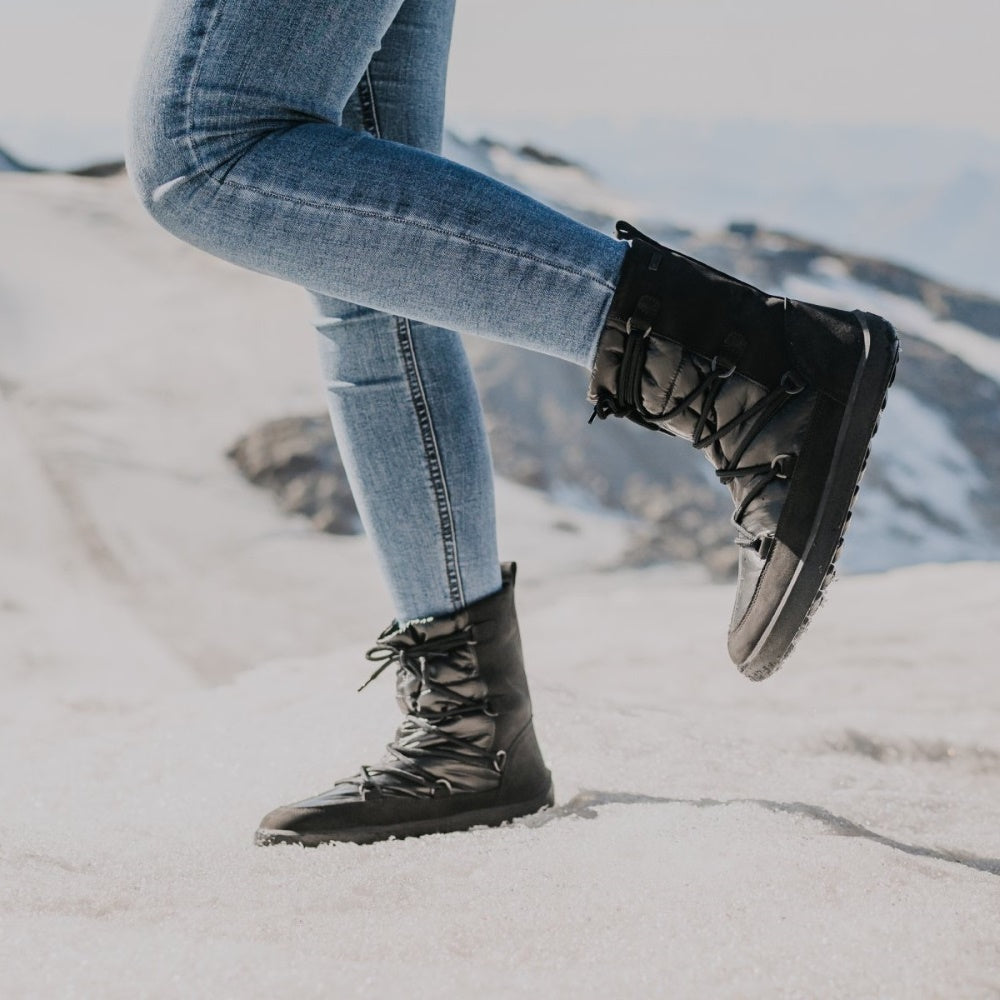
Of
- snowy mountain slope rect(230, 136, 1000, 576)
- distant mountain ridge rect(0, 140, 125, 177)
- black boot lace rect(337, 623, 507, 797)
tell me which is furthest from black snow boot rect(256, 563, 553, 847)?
distant mountain ridge rect(0, 140, 125, 177)

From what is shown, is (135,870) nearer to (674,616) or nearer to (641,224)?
(674,616)

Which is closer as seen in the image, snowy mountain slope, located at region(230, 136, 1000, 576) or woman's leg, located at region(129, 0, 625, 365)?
woman's leg, located at region(129, 0, 625, 365)

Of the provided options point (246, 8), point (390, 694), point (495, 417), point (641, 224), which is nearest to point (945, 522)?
point (495, 417)

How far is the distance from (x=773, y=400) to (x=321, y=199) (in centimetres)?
33

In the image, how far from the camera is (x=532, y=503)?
10.9 feet

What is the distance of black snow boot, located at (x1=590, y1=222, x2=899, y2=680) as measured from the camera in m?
0.73

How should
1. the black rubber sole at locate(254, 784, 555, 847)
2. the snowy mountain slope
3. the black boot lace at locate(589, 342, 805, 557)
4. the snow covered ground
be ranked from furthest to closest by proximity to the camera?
1. the snowy mountain slope
2. the black rubber sole at locate(254, 784, 555, 847)
3. the black boot lace at locate(589, 342, 805, 557)
4. the snow covered ground

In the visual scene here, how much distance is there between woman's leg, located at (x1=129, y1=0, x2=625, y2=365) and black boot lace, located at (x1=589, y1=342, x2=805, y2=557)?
1.8 inches

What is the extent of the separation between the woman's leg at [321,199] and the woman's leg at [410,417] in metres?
0.18

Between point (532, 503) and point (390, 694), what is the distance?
2.05m

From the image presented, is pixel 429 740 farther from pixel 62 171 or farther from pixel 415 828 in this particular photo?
pixel 62 171

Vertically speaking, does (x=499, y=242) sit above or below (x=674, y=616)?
above

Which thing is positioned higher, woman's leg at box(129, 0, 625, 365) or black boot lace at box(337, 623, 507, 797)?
woman's leg at box(129, 0, 625, 365)

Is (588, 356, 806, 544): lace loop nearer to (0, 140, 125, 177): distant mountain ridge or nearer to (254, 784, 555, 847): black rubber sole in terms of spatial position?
(254, 784, 555, 847): black rubber sole
